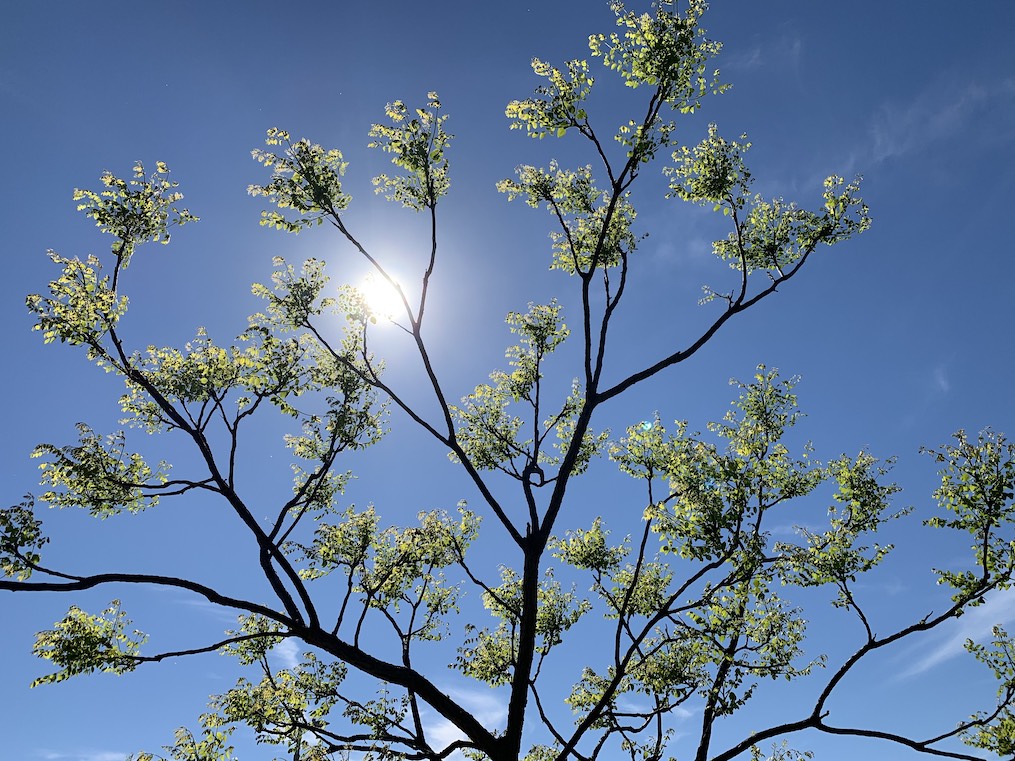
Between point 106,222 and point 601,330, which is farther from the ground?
point 106,222

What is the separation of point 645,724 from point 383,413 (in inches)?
460

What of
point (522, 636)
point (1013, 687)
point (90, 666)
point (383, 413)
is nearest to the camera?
point (90, 666)

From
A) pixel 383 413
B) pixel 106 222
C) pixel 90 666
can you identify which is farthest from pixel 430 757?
pixel 106 222

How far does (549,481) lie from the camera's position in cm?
1748

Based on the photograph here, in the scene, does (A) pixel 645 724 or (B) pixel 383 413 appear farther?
(B) pixel 383 413

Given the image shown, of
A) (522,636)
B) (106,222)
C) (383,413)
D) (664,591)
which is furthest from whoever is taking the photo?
(664,591)

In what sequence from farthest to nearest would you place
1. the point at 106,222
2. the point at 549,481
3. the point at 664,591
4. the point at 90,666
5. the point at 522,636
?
the point at 664,591 < the point at 549,481 < the point at 106,222 < the point at 522,636 < the point at 90,666

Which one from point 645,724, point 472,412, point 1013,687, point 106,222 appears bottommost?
point 1013,687

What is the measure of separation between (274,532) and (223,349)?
18.4 ft

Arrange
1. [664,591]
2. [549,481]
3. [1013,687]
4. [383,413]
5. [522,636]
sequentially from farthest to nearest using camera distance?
[664,591] → [383,413] → [549,481] → [522,636] → [1013,687]

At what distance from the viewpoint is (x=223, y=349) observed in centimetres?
1627

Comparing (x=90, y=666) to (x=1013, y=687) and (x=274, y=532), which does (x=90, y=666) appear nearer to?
(x=274, y=532)

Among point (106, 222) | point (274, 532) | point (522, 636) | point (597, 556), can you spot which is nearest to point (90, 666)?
point (274, 532)

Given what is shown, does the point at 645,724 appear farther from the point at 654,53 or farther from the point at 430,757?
the point at 654,53
